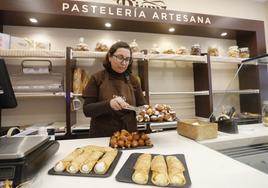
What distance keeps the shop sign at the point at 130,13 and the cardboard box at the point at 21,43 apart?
0.48 m

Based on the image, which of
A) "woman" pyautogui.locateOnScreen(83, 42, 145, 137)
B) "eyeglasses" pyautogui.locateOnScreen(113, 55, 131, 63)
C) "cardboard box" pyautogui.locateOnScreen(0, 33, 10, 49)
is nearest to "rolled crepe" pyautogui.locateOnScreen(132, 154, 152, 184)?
"woman" pyautogui.locateOnScreen(83, 42, 145, 137)

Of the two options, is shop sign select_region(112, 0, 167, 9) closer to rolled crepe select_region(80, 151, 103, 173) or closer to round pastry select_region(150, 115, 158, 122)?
round pastry select_region(150, 115, 158, 122)

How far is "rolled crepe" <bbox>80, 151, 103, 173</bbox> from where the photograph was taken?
62 centimetres

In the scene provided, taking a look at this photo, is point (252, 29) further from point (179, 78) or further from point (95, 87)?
point (95, 87)

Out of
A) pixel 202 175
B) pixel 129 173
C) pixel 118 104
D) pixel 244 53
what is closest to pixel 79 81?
pixel 118 104

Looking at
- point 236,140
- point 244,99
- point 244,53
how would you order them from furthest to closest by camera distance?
1. point 244,53
2. point 244,99
3. point 236,140

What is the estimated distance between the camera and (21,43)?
1.83m

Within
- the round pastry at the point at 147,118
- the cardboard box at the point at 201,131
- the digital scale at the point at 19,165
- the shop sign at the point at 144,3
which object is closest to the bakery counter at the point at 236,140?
the cardboard box at the point at 201,131

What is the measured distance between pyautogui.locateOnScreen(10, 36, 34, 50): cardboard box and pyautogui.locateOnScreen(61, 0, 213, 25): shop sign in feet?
1.59

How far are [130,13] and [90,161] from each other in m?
1.78

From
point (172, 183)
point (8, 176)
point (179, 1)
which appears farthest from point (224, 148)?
point (179, 1)

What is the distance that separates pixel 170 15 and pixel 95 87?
141cm

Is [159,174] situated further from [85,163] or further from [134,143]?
[134,143]

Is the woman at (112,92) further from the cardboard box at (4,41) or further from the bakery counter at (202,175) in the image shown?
the cardboard box at (4,41)
